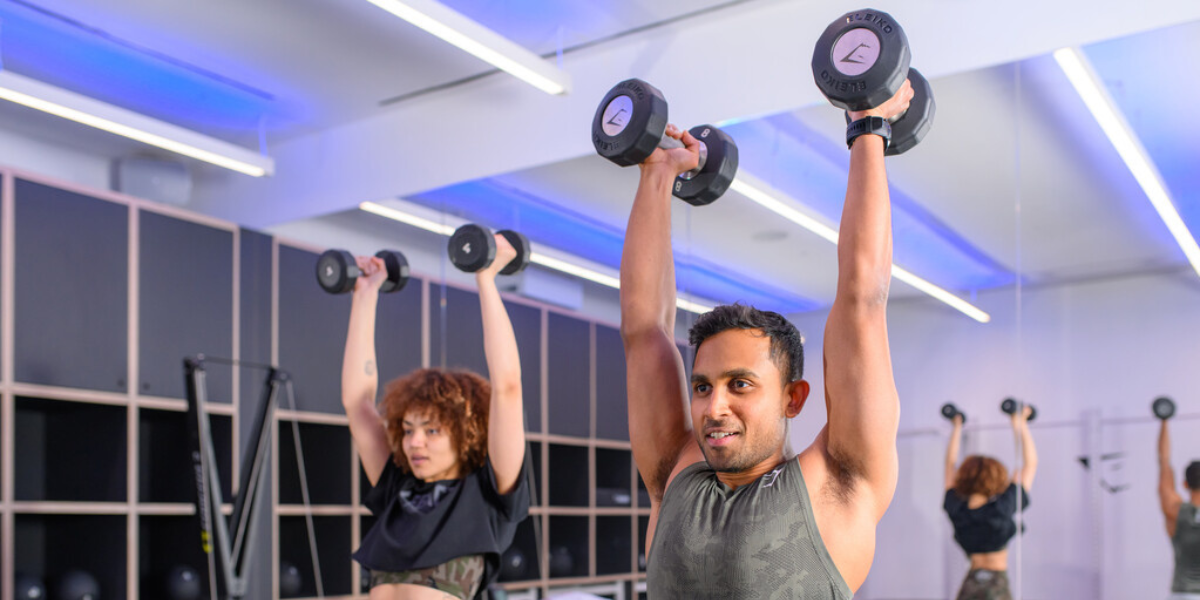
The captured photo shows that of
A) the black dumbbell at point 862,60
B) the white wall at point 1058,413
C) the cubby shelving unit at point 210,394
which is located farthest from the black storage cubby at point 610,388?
the black dumbbell at point 862,60

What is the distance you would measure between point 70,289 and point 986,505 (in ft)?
11.2

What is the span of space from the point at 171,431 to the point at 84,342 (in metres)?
0.60

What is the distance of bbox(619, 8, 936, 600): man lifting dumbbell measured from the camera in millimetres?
1521

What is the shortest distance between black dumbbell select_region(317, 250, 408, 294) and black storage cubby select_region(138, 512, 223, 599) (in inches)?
71.4

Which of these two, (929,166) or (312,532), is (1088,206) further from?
(312,532)

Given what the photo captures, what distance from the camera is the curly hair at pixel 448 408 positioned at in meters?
2.90

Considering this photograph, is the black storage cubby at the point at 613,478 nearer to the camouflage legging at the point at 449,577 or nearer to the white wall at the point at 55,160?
the camouflage legging at the point at 449,577

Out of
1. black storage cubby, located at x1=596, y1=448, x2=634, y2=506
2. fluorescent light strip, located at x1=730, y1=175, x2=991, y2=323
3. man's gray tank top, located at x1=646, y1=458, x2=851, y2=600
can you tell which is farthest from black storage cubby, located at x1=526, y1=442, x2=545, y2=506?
man's gray tank top, located at x1=646, y1=458, x2=851, y2=600

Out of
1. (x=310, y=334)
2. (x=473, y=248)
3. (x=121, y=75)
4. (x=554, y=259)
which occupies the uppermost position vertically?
(x=121, y=75)

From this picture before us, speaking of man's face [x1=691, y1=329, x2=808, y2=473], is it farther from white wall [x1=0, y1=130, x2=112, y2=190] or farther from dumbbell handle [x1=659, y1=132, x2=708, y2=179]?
white wall [x1=0, y1=130, x2=112, y2=190]

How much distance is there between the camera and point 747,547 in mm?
1531

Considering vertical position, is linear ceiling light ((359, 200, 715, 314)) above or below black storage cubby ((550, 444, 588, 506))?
above

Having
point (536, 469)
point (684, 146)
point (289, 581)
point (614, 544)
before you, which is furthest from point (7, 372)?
point (684, 146)

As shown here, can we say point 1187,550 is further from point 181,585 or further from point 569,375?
point 181,585
